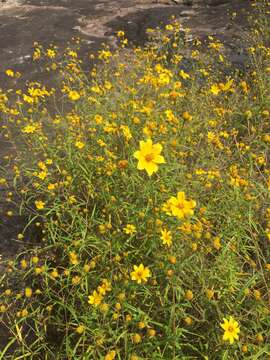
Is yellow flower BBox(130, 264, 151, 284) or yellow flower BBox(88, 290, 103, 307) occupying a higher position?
yellow flower BBox(130, 264, 151, 284)

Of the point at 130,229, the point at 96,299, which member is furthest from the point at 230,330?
the point at 130,229

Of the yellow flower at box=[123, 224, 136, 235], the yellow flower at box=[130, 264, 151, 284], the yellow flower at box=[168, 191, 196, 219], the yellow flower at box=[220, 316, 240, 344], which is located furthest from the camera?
the yellow flower at box=[123, 224, 136, 235]

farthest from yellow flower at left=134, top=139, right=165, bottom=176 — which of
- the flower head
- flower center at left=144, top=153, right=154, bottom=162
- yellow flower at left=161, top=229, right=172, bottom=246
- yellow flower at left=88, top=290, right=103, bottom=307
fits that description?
yellow flower at left=88, top=290, right=103, bottom=307

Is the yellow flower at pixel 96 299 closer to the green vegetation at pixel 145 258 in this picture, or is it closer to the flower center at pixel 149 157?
the green vegetation at pixel 145 258

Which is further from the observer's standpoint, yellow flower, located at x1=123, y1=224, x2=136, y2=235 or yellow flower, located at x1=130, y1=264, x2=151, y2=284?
yellow flower, located at x1=123, y1=224, x2=136, y2=235

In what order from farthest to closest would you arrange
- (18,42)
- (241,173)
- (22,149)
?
(18,42) < (22,149) < (241,173)

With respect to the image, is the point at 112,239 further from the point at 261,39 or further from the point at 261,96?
the point at 261,39

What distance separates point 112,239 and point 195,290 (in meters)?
0.51

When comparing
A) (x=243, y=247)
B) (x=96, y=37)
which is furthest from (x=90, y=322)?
(x=96, y=37)

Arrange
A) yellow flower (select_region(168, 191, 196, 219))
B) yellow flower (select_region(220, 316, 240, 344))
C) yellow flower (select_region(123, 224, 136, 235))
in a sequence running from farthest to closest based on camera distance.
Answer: yellow flower (select_region(123, 224, 136, 235)) → yellow flower (select_region(168, 191, 196, 219)) → yellow flower (select_region(220, 316, 240, 344))

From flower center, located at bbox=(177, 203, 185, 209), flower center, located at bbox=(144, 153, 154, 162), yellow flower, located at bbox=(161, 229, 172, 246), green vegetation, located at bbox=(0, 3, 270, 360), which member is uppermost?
flower center, located at bbox=(144, 153, 154, 162)

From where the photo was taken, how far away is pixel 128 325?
5.94 feet

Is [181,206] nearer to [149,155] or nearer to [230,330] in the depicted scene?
[149,155]

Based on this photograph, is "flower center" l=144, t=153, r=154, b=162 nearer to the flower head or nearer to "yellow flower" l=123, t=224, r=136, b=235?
the flower head
